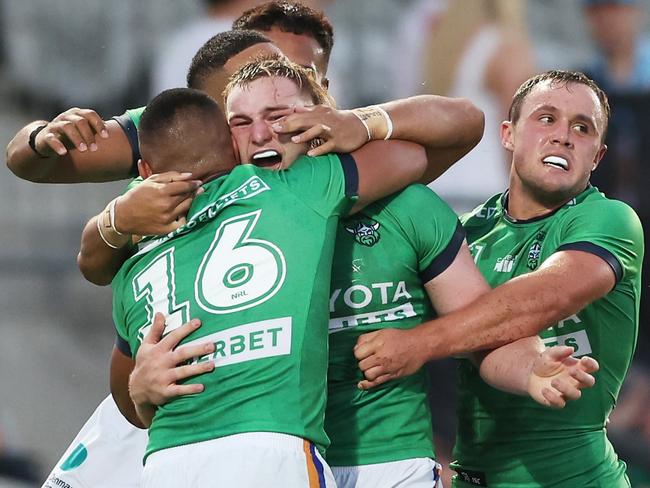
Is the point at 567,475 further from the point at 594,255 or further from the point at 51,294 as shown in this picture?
the point at 51,294

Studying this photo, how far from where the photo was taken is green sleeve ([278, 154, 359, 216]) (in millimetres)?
3544

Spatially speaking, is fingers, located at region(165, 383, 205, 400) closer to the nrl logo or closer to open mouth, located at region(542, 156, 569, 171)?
the nrl logo

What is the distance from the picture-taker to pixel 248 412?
132 inches

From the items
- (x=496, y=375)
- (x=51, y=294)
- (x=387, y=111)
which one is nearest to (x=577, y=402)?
(x=496, y=375)

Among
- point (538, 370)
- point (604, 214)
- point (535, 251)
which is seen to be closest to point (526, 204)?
point (535, 251)

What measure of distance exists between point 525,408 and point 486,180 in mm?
6324

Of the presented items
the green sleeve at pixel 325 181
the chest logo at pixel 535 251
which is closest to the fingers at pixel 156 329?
the green sleeve at pixel 325 181

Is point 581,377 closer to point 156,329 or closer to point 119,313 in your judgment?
point 156,329

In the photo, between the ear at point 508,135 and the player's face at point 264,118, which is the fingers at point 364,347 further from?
the ear at point 508,135

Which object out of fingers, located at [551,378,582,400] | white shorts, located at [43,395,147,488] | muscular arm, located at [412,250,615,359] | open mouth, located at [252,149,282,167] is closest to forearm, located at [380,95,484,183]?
open mouth, located at [252,149,282,167]

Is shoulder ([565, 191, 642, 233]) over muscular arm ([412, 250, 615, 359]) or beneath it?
over

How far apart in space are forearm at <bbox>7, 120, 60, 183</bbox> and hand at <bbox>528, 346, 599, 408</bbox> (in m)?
2.02

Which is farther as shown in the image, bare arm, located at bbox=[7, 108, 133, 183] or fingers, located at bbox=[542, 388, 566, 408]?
bare arm, located at bbox=[7, 108, 133, 183]

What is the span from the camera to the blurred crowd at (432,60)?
33.9 feet
